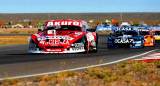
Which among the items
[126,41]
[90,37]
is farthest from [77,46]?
[126,41]

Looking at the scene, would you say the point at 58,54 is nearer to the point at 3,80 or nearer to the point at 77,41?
the point at 77,41

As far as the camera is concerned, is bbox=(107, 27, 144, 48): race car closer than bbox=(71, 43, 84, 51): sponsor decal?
No

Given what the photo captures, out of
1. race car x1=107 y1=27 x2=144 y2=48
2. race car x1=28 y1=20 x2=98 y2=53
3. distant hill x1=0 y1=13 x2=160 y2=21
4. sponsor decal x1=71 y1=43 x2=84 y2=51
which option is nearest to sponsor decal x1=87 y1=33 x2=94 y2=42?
race car x1=28 y1=20 x2=98 y2=53

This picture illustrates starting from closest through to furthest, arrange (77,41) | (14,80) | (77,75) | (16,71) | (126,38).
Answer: (14,80) → (77,75) → (16,71) → (77,41) → (126,38)

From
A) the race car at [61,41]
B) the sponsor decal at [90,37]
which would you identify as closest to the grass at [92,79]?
the race car at [61,41]

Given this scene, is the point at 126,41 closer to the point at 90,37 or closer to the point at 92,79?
the point at 90,37

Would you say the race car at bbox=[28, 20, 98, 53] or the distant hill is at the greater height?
the distant hill

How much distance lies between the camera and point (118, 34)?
2283 cm

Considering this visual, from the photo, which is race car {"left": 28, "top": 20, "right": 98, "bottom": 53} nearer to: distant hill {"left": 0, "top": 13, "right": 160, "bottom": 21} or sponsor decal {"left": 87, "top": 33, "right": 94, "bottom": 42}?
sponsor decal {"left": 87, "top": 33, "right": 94, "bottom": 42}

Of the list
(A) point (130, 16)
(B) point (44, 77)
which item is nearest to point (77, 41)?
(B) point (44, 77)

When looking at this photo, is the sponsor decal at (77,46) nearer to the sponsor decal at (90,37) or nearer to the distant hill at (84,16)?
the sponsor decal at (90,37)

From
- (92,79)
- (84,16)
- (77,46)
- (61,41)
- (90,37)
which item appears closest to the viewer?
(92,79)

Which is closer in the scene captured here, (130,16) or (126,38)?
(126,38)

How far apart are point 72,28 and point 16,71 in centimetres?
683
